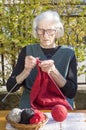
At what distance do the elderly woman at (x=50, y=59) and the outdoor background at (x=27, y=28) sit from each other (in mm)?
1101

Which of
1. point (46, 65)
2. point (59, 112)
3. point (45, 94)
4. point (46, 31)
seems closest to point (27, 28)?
point (46, 31)

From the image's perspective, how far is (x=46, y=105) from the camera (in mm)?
3010

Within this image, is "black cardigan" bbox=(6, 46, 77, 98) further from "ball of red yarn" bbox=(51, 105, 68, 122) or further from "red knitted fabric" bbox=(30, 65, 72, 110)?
"ball of red yarn" bbox=(51, 105, 68, 122)

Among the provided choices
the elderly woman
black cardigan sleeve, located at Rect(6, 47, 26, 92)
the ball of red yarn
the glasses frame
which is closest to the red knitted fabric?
the elderly woman

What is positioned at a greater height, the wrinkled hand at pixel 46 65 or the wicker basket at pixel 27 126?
the wrinkled hand at pixel 46 65

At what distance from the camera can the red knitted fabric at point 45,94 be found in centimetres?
296

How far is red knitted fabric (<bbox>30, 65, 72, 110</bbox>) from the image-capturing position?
2.96 meters

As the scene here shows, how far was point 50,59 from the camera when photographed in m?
3.17

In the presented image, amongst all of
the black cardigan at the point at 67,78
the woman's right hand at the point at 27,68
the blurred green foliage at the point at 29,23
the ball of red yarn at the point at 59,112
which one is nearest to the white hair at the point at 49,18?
the black cardigan at the point at 67,78

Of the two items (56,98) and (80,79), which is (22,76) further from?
(80,79)

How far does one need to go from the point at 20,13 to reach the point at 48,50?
4.04ft

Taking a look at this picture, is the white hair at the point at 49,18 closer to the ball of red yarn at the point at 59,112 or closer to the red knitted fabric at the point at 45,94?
the red knitted fabric at the point at 45,94

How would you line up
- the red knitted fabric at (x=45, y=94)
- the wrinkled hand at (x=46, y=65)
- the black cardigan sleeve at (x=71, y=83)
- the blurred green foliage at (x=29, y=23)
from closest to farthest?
the wrinkled hand at (x=46, y=65), the red knitted fabric at (x=45, y=94), the black cardigan sleeve at (x=71, y=83), the blurred green foliage at (x=29, y=23)

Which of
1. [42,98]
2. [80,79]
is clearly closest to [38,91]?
[42,98]
